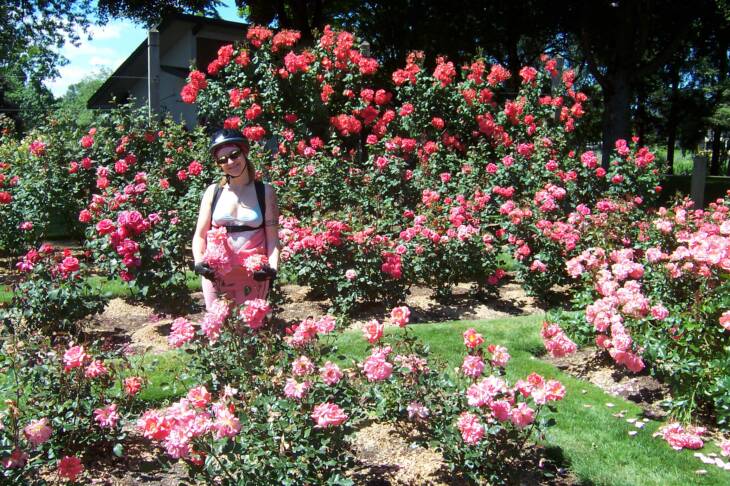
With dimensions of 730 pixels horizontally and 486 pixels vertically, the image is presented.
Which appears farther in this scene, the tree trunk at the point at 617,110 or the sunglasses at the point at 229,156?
the tree trunk at the point at 617,110

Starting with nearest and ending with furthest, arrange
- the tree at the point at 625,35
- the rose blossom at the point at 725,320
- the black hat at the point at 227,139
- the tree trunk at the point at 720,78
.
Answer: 1. the rose blossom at the point at 725,320
2. the black hat at the point at 227,139
3. the tree at the point at 625,35
4. the tree trunk at the point at 720,78

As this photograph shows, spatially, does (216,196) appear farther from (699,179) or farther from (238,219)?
(699,179)

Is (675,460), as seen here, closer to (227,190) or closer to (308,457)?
(308,457)

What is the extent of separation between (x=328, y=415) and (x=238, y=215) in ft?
4.93

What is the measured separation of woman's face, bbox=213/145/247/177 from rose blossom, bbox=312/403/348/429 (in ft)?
5.20

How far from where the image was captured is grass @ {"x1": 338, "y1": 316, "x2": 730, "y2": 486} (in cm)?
298

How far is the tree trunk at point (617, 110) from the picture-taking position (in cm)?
1274

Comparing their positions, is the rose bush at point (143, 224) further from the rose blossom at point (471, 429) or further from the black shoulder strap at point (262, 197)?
the rose blossom at point (471, 429)

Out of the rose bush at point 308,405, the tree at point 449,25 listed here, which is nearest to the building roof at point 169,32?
the tree at point 449,25

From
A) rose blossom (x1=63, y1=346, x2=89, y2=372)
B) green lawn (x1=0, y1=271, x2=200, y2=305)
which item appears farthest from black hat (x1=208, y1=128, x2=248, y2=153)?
green lawn (x1=0, y1=271, x2=200, y2=305)

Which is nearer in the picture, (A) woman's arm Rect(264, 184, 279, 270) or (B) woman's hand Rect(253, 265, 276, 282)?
(B) woman's hand Rect(253, 265, 276, 282)

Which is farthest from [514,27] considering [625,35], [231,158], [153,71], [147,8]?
[231,158]

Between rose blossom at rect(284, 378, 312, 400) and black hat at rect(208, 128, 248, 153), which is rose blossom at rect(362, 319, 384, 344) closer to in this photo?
rose blossom at rect(284, 378, 312, 400)

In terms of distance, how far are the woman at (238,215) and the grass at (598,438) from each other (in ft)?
3.81
